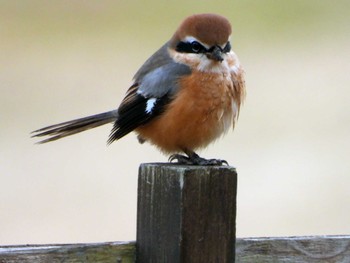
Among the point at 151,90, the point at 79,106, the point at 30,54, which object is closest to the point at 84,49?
the point at 30,54

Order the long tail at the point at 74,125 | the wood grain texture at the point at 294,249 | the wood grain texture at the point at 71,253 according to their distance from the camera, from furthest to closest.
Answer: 1. the long tail at the point at 74,125
2. the wood grain texture at the point at 294,249
3. the wood grain texture at the point at 71,253

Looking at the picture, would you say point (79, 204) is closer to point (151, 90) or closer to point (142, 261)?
point (151, 90)

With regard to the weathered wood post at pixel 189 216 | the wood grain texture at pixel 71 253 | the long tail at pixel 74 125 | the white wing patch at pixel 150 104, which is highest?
the white wing patch at pixel 150 104

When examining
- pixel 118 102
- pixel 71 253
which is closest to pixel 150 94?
pixel 71 253

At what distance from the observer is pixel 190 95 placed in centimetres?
469

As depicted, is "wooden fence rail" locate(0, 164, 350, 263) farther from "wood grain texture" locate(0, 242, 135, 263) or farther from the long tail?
A: the long tail

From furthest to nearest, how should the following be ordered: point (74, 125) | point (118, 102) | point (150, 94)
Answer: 1. point (118, 102)
2. point (74, 125)
3. point (150, 94)

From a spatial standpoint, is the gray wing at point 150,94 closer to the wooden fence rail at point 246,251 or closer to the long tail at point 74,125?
the long tail at point 74,125

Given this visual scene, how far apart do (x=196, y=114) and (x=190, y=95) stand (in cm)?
10

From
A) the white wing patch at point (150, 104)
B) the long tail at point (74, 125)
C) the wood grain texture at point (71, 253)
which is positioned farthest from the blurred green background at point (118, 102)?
the wood grain texture at point (71, 253)

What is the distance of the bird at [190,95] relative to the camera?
4664mm

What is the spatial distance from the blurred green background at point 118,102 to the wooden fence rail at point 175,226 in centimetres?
433

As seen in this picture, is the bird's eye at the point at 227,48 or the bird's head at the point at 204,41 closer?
the bird's head at the point at 204,41

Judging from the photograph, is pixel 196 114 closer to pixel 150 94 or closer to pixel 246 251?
pixel 150 94
